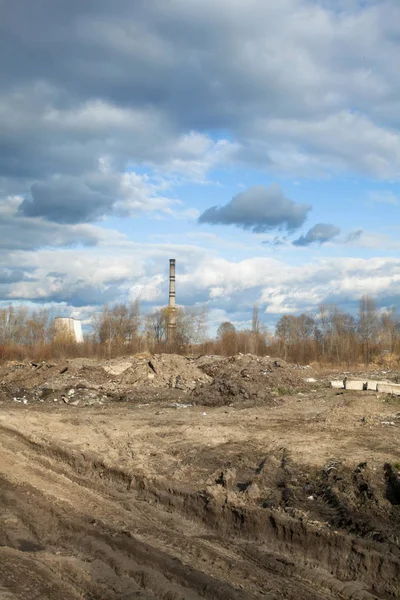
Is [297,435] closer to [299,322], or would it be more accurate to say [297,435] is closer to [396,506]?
[396,506]

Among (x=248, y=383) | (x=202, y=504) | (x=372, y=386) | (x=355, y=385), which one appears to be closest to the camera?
(x=202, y=504)

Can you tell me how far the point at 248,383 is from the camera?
21094 millimetres

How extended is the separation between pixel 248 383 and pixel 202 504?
1348 centimetres

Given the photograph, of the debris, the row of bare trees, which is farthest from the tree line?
the debris

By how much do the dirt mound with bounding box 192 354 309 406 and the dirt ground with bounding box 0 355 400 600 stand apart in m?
2.68

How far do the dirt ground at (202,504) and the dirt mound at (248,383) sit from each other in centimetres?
268

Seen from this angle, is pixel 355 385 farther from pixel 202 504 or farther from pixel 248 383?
pixel 202 504

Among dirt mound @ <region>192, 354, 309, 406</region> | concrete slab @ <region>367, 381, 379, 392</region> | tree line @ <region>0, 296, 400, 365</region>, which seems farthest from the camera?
tree line @ <region>0, 296, 400, 365</region>

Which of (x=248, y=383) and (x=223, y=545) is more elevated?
(x=223, y=545)

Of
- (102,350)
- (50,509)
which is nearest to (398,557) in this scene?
(50,509)

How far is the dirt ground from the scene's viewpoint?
545 centimetres

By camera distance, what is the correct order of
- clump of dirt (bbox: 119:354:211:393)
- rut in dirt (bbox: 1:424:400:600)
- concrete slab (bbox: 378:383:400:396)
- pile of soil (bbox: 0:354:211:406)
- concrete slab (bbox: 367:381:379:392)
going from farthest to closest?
clump of dirt (bbox: 119:354:211:393)
pile of soil (bbox: 0:354:211:406)
concrete slab (bbox: 367:381:379:392)
concrete slab (bbox: 378:383:400:396)
rut in dirt (bbox: 1:424:400:600)

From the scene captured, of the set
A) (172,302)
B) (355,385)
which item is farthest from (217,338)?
(355,385)

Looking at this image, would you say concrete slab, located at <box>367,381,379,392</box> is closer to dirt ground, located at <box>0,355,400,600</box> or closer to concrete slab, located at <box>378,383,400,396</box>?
concrete slab, located at <box>378,383,400,396</box>
